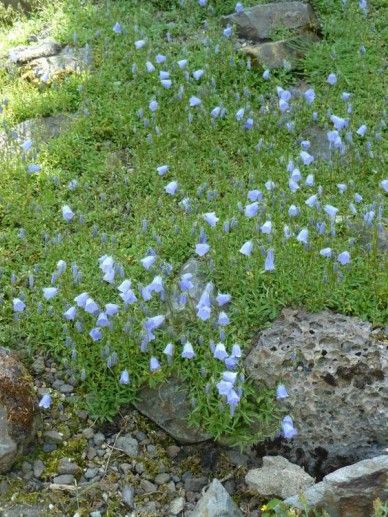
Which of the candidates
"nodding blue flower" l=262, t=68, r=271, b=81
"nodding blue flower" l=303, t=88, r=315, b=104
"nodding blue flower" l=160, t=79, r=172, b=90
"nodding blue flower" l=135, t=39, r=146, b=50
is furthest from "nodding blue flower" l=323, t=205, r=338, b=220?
"nodding blue flower" l=135, t=39, r=146, b=50

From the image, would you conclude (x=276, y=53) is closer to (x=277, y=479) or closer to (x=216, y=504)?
(x=277, y=479)

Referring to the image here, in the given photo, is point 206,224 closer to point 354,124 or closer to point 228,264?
point 228,264

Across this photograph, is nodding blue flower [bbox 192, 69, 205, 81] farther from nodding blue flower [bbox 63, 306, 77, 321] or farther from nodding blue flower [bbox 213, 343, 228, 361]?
nodding blue flower [bbox 213, 343, 228, 361]

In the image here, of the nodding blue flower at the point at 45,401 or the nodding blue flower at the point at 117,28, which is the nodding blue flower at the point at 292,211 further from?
the nodding blue flower at the point at 117,28

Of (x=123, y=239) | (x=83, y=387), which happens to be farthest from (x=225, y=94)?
(x=83, y=387)

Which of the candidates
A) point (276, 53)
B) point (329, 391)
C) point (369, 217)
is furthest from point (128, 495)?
point (276, 53)

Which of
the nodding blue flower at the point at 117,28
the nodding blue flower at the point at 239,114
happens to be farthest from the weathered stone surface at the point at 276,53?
the nodding blue flower at the point at 117,28

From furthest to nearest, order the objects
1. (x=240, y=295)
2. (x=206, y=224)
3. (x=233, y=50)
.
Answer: (x=233, y=50) < (x=206, y=224) < (x=240, y=295)
